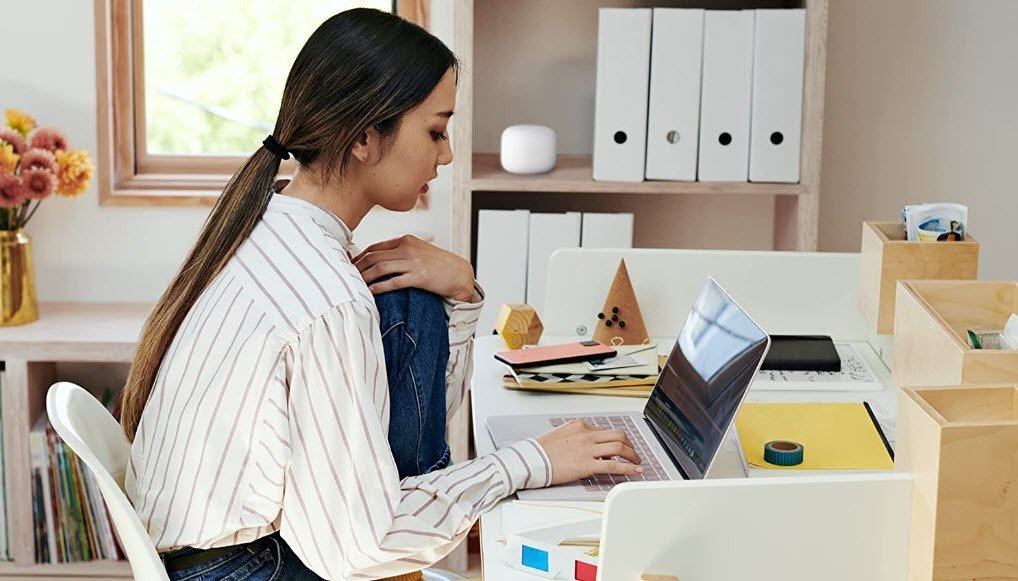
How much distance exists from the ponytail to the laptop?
44cm

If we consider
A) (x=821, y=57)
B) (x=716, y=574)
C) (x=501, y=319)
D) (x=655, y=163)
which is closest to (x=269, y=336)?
(x=716, y=574)

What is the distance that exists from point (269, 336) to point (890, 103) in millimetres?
1992

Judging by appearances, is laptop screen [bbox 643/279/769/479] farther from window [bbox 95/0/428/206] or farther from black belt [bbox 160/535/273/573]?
window [bbox 95/0/428/206]

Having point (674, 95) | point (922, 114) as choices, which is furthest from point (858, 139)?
point (674, 95)

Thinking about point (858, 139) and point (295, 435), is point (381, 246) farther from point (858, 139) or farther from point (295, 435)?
point (858, 139)

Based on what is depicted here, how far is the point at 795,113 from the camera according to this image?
2.51m

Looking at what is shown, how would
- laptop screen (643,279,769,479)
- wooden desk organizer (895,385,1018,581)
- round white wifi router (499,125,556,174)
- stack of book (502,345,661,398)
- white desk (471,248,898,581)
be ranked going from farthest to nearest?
round white wifi router (499,125,556,174) → white desk (471,248,898,581) → stack of book (502,345,661,398) → laptop screen (643,279,769,479) → wooden desk organizer (895,385,1018,581)

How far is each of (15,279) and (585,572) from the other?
1.84 meters

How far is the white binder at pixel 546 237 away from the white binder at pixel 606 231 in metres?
0.02

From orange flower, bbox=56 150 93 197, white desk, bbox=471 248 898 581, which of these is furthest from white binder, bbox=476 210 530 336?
orange flower, bbox=56 150 93 197

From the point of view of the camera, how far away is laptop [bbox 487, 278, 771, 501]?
4.66 ft

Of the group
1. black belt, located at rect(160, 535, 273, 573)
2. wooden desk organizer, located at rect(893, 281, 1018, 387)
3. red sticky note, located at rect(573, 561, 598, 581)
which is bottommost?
black belt, located at rect(160, 535, 273, 573)

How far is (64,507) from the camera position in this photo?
2664 millimetres

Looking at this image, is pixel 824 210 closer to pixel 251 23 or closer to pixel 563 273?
pixel 563 273
